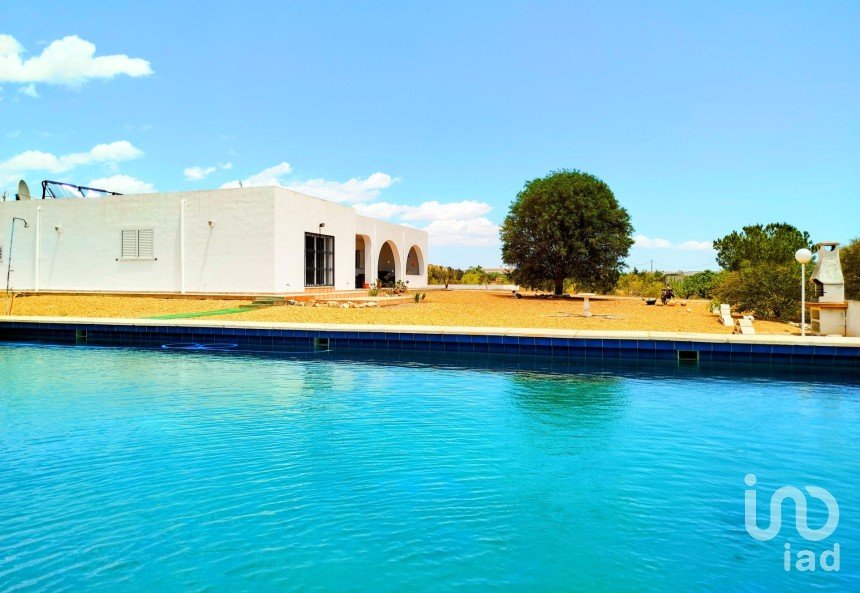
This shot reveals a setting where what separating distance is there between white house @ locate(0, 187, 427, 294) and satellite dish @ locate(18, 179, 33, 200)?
869 millimetres

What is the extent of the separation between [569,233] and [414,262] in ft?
47.2

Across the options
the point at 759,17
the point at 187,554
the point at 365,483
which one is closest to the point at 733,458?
the point at 365,483

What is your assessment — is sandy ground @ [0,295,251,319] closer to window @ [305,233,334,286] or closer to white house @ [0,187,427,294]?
white house @ [0,187,427,294]

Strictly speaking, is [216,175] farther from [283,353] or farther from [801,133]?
[801,133]

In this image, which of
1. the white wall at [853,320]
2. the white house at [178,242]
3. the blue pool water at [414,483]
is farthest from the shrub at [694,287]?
the blue pool water at [414,483]

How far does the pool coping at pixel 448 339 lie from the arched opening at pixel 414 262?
84.2ft

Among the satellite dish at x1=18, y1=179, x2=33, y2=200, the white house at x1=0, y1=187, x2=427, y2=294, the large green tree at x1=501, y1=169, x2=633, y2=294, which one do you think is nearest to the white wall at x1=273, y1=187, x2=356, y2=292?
the white house at x1=0, y1=187, x2=427, y2=294

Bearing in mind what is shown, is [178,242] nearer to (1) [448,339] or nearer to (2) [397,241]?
(1) [448,339]

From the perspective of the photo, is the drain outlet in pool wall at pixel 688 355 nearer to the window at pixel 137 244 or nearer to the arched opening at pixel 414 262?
the window at pixel 137 244

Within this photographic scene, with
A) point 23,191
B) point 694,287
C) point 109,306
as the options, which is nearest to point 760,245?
point 694,287

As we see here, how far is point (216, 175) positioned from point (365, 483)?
24.2 meters

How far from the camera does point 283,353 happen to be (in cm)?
1183

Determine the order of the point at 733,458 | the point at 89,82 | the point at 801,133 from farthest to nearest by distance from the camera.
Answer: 1. the point at 89,82
2. the point at 801,133
3. the point at 733,458

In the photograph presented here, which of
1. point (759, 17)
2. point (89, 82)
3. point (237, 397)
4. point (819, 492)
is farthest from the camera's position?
point (89, 82)
